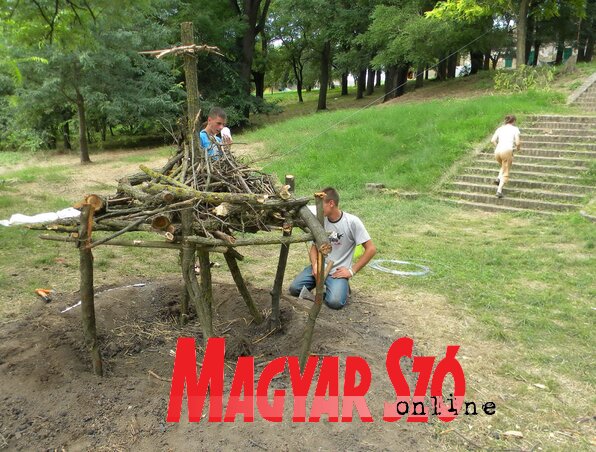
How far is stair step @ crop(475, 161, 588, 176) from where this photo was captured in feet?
33.9

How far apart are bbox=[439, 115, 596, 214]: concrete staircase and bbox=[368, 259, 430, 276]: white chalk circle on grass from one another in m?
4.19

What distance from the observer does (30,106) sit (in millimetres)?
15547

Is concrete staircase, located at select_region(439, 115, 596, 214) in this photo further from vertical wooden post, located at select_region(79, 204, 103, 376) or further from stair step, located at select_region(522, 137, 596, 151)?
vertical wooden post, located at select_region(79, 204, 103, 376)

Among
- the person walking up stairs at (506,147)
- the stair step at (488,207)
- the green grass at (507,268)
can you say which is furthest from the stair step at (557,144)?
the green grass at (507,268)

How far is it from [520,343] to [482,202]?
6219mm

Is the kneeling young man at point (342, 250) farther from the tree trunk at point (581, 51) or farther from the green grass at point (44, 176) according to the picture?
the tree trunk at point (581, 51)

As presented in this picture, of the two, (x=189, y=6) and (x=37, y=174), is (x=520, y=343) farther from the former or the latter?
(x=189, y=6)

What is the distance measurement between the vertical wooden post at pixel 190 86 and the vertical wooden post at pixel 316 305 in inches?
38.8

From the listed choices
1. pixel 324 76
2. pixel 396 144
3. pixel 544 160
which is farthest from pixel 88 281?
pixel 324 76

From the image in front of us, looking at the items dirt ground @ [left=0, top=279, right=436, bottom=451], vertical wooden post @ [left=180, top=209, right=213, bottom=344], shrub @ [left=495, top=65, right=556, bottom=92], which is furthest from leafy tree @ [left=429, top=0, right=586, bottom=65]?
vertical wooden post @ [left=180, top=209, right=213, bottom=344]

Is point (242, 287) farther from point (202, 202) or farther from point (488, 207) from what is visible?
point (488, 207)

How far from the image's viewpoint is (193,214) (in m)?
3.32

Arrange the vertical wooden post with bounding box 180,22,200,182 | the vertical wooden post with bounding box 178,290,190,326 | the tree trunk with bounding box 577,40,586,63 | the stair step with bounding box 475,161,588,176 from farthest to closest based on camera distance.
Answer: the tree trunk with bounding box 577,40,586,63
the stair step with bounding box 475,161,588,176
the vertical wooden post with bounding box 178,290,190,326
the vertical wooden post with bounding box 180,22,200,182

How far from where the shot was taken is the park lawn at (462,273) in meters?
3.56
